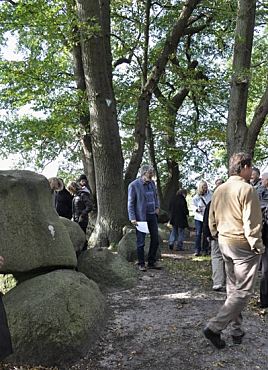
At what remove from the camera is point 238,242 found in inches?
188

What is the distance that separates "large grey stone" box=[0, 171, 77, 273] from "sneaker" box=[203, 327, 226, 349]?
222 centimetres

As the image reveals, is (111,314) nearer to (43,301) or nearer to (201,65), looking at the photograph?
(43,301)

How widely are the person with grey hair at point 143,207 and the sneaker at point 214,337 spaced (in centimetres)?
353

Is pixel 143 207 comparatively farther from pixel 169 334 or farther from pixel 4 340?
pixel 4 340

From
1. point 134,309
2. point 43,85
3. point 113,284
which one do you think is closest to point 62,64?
point 43,85

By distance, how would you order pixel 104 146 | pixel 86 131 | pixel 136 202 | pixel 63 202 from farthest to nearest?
pixel 86 131 → pixel 104 146 → pixel 63 202 → pixel 136 202

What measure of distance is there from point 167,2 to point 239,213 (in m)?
13.0

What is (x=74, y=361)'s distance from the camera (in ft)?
15.8

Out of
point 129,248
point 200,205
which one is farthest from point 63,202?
point 200,205

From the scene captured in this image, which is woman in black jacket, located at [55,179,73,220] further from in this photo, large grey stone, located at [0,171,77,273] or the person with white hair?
large grey stone, located at [0,171,77,273]

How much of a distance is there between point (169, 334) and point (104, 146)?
6.04m

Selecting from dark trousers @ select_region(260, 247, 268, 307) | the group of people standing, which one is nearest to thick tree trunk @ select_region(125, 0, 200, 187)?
dark trousers @ select_region(260, 247, 268, 307)

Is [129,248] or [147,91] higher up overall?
[147,91]

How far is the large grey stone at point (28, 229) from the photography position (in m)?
5.80
